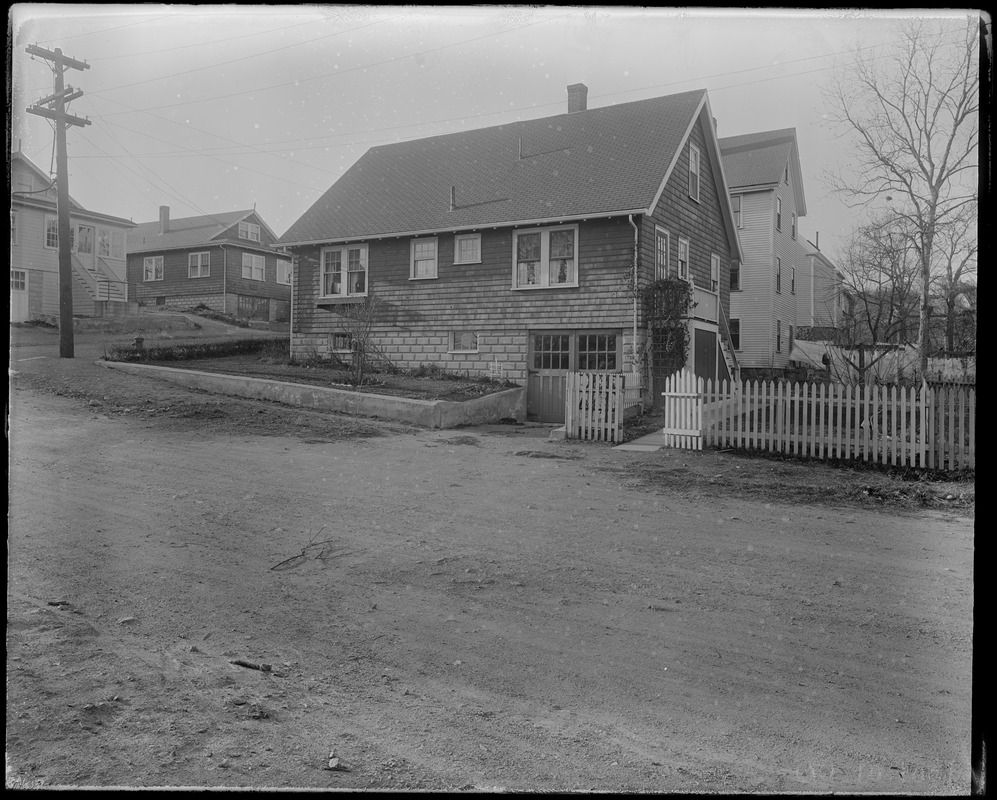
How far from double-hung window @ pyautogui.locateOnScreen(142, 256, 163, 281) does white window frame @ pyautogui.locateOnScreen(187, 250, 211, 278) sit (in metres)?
1.71

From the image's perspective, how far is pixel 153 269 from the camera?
28500mm

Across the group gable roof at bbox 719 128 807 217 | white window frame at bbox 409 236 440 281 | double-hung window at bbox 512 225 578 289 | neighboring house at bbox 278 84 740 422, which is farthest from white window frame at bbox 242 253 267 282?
gable roof at bbox 719 128 807 217

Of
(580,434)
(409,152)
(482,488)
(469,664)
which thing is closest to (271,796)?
(469,664)

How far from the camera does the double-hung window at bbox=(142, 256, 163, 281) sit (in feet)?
92.1

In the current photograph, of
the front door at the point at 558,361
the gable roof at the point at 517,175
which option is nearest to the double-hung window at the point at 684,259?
the gable roof at the point at 517,175

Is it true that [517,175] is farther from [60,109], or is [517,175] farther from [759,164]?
[60,109]

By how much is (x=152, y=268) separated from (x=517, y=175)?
17.9 meters

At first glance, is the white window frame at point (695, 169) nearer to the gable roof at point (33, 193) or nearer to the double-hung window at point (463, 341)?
the double-hung window at point (463, 341)

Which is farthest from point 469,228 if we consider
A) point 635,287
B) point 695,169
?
point 695,169

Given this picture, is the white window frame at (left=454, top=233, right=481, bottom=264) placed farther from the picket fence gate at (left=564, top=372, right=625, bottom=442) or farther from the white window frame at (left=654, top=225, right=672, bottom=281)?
the picket fence gate at (left=564, top=372, right=625, bottom=442)

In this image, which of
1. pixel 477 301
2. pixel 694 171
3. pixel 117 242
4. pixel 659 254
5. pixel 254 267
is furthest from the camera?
pixel 254 267

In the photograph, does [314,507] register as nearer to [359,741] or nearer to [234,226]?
[359,741]

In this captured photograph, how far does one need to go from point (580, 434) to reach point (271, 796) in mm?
11799

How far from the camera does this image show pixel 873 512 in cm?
792
